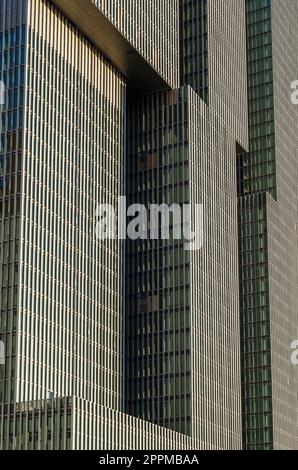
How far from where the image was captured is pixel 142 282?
141 m

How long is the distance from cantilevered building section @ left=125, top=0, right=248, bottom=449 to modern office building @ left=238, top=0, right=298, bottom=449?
30.1 ft

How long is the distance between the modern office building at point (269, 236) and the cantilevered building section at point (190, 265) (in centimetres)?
918

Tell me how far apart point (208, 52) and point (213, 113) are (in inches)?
367

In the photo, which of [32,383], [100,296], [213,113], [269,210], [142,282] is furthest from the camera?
[269,210]

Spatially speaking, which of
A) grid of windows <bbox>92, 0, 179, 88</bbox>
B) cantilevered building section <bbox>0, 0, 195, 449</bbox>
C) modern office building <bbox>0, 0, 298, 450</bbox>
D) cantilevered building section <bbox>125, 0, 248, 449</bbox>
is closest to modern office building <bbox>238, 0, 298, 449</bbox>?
modern office building <bbox>0, 0, 298, 450</bbox>

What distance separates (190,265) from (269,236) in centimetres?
2933

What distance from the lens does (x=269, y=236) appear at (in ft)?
536

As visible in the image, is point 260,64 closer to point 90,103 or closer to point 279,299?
point 279,299

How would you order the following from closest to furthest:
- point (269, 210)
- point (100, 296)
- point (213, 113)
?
1. point (100, 296)
2. point (213, 113)
3. point (269, 210)

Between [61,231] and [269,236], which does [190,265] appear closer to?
[61,231]

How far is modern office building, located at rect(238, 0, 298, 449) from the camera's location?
15775cm

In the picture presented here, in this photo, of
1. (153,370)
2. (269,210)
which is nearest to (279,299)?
(269,210)

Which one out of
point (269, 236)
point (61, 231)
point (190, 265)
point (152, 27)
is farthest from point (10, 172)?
point (269, 236)

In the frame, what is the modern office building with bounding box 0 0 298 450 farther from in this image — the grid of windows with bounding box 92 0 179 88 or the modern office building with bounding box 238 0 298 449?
the modern office building with bounding box 238 0 298 449
